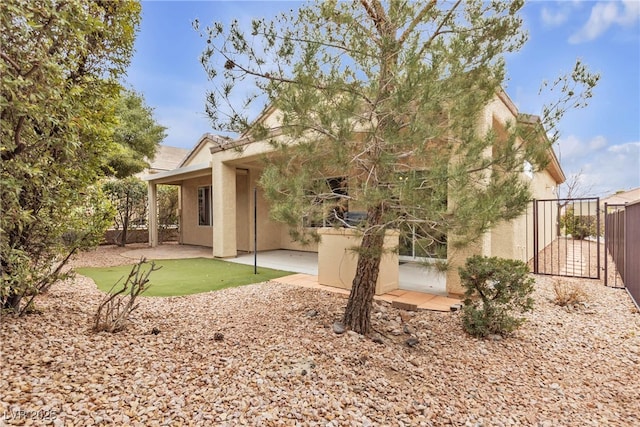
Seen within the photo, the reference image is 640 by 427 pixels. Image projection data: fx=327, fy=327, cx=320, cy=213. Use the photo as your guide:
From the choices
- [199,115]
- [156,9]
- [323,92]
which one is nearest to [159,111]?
[156,9]

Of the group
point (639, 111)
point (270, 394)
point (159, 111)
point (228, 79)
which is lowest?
point (270, 394)

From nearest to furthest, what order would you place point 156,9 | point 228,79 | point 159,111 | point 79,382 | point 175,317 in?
point 79,382, point 228,79, point 175,317, point 156,9, point 159,111

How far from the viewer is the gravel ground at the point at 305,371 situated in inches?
98.9

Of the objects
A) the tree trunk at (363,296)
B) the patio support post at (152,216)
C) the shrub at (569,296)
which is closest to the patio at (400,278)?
the tree trunk at (363,296)

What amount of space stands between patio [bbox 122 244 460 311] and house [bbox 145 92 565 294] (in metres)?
0.29

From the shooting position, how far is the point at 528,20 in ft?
11.7

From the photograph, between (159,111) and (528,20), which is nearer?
(528,20)

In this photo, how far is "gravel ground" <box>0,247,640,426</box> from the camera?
8.24 ft

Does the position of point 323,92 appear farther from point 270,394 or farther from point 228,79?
point 270,394

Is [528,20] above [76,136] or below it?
above

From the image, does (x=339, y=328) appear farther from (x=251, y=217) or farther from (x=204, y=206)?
(x=204, y=206)

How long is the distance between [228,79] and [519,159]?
339 centimetres

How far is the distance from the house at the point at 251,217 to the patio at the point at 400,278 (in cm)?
29

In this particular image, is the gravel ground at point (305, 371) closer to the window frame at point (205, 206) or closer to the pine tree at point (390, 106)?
the pine tree at point (390, 106)
